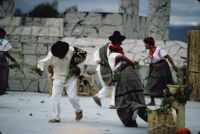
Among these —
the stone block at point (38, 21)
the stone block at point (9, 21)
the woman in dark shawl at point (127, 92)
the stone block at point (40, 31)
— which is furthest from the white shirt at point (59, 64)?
the stone block at point (38, 21)

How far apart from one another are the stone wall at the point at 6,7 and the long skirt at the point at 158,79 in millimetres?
11737

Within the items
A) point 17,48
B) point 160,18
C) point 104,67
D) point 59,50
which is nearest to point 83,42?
point 17,48

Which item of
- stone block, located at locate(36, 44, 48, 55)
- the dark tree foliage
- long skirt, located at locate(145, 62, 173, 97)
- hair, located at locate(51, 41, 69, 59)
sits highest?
the dark tree foliage

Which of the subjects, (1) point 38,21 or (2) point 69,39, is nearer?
(2) point 69,39

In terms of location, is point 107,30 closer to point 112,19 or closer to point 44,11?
point 112,19

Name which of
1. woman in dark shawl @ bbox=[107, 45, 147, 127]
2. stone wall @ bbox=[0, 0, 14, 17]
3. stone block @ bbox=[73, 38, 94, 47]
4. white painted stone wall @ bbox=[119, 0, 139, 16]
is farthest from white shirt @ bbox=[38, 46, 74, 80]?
stone wall @ bbox=[0, 0, 14, 17]

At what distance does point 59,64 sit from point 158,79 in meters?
3.96

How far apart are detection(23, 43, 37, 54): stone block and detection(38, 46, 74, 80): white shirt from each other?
7208mm

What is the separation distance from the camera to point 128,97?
21.4 ft

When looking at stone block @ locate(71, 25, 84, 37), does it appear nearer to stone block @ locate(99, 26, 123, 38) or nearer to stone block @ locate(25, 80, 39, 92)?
stone block @ locate(99, 26, 123, 38)

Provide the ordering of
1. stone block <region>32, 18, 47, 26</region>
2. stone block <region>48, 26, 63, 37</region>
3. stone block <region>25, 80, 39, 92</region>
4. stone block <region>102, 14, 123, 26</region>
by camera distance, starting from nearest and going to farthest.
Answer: stone block <region>25, 80, 39, 92</region> < stone block <region>102, 14, 123, 26</region> < stone block <region>48, 26, 63, 37</region> < stone block <region>32, 18, 47, 26</region>

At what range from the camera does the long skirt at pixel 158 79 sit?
10049 mm

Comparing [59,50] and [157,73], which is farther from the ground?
[59,50]

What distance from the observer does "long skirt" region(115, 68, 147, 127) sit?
6449mm
